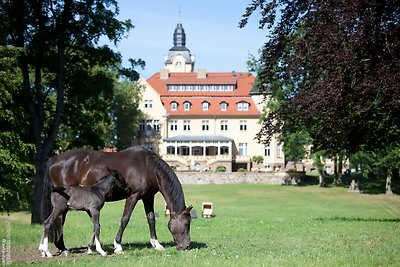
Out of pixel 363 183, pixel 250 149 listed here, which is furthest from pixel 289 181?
pixel 250 149

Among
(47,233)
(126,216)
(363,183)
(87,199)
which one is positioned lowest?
(363,183)

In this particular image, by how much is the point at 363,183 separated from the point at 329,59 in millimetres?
51617

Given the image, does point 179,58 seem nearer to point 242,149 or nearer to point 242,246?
point 242,149

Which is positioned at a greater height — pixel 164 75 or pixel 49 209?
pixel 164 75

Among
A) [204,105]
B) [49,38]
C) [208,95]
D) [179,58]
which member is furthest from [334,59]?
[179,58]

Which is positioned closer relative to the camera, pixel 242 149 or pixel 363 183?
pixel 363 183

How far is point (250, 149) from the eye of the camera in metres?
90.2

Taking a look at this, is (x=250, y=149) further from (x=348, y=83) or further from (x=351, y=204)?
(x=348, y=83)

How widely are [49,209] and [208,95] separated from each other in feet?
270

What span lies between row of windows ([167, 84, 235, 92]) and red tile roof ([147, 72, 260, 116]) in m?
0.37

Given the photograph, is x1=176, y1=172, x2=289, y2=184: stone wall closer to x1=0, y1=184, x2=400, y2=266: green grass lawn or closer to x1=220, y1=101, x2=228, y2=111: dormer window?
x1=220, y1=101, x2=228, y2=111: dormer window

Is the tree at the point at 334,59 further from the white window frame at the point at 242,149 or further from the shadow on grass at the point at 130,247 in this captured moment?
the white window frame at the point at 242,149

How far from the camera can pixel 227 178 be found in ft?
223

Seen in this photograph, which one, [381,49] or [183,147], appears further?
[183,147]
